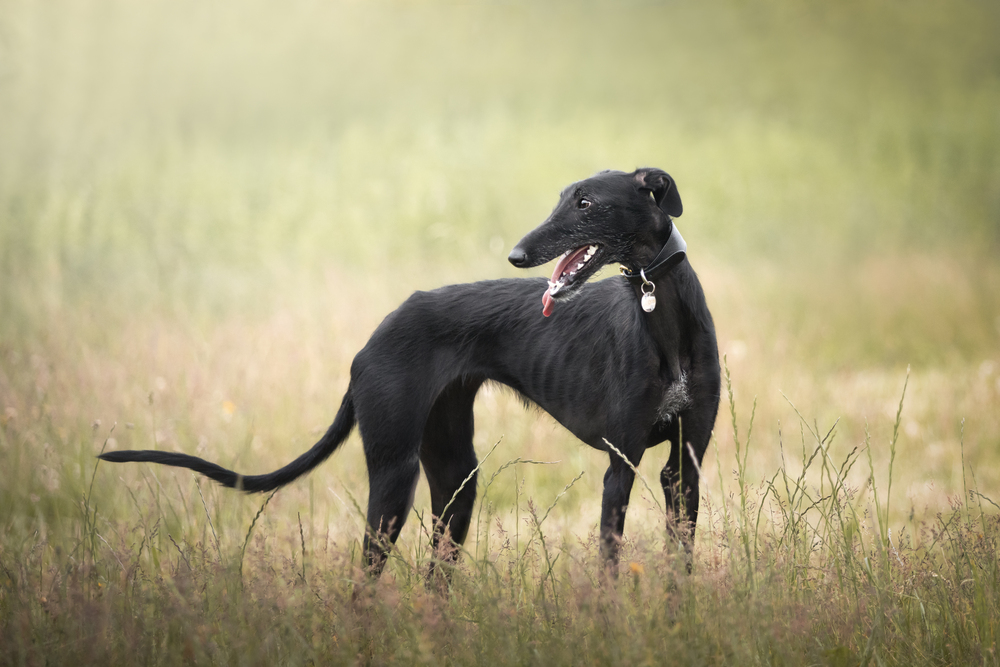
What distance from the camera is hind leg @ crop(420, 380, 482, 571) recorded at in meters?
3.63

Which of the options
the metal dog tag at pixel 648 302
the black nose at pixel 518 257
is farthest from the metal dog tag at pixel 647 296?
the black nose at pixel 518 257

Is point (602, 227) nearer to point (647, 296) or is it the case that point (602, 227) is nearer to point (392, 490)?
point (647, 296)

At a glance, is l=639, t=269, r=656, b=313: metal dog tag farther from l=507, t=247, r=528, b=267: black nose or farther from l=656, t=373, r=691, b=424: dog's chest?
l=507, t=247, r=528, b=267: black nose

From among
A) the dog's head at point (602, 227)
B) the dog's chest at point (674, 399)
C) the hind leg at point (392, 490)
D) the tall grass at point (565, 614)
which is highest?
the dog's head at point (602, 227)

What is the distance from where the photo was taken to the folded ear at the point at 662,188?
9.54 feet

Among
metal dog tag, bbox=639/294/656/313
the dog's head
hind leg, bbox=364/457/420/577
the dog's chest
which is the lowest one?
hind leg, bbox=364/457/420/577

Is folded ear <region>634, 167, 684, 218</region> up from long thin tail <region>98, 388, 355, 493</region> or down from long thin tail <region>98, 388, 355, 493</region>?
up

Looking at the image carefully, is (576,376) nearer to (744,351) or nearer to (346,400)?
(346,400)

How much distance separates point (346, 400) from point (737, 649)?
77.5 inches

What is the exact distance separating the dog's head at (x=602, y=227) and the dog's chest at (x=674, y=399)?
488mm

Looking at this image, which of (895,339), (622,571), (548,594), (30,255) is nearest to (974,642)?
(622,571)

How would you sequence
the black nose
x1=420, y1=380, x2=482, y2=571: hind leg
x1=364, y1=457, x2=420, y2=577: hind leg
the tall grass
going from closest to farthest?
the tall grass → the black nose → x1=364, y1=457, x2=420, y2=577: hind leg → x1=420, y1=380, x2=482, y2=571: hind leg

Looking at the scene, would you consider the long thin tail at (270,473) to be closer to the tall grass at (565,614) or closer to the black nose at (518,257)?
the tall grass at (565,614)

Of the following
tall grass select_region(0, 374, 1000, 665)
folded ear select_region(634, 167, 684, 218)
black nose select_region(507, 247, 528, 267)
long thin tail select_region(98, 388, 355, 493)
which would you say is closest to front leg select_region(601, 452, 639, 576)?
tall grass select_region(0, 374, 1000, 665)
